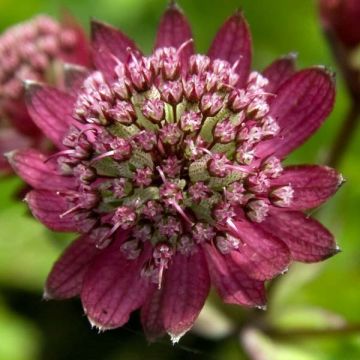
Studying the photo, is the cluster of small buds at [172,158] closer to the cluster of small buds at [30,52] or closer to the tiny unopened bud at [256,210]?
the tiny unopened bud at [256,210]

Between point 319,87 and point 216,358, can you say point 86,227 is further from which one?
point 216,358

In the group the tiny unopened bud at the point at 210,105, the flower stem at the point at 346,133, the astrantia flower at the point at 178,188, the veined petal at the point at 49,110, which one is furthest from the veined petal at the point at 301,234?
the flower stem at the point at 346,133

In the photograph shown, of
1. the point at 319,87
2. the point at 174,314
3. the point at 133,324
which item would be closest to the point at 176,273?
the point at 174,314

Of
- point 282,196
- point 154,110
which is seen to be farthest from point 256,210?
point 154,110

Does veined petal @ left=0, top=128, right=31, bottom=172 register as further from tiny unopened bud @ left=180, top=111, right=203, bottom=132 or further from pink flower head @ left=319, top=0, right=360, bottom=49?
pink flower head @ left=319, top=0, right=360, bottom=49

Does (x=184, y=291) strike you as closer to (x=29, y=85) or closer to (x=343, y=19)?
(x=29, y=85)

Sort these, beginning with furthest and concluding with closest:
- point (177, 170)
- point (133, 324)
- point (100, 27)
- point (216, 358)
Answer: point (133, 324) < point (216, 358) < point (100, 27) < point (177, 170)
